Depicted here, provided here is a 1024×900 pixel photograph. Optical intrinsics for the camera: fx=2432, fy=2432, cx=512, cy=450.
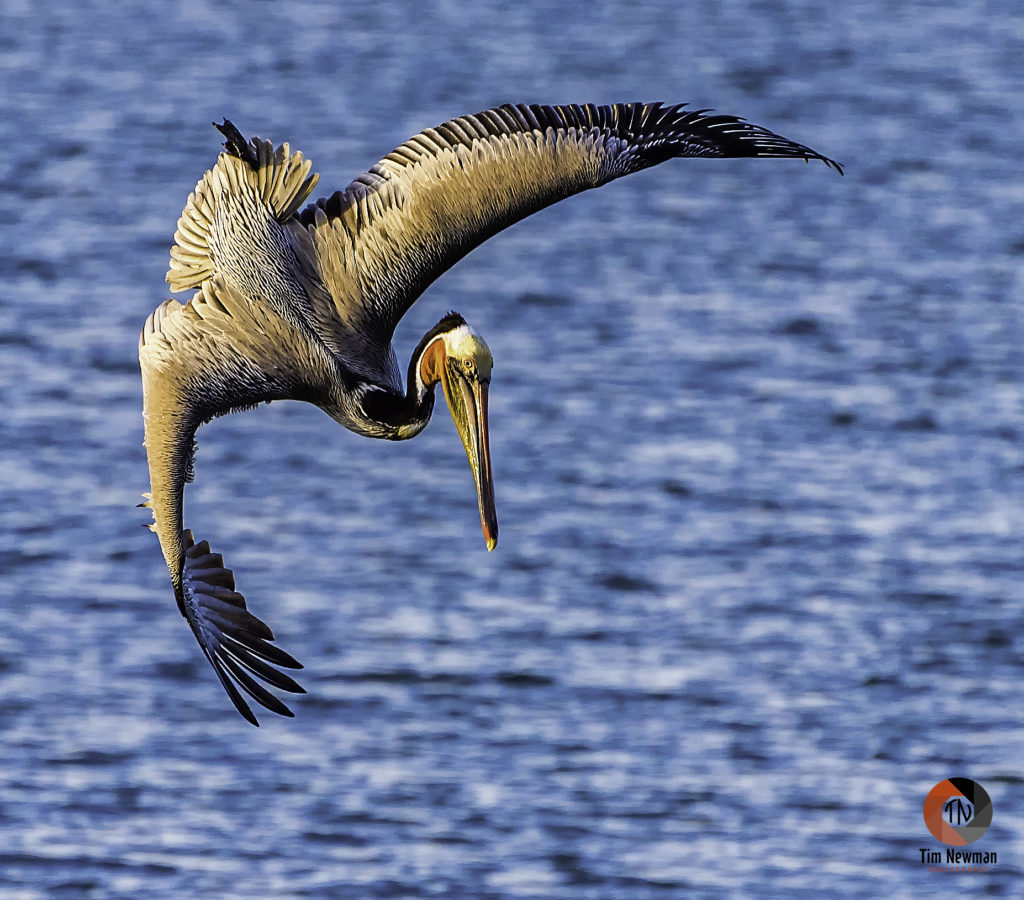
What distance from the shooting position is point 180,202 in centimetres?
4047

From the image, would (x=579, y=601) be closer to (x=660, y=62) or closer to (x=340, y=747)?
(x=340, y=747)

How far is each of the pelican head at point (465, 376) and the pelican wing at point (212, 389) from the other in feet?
1.75

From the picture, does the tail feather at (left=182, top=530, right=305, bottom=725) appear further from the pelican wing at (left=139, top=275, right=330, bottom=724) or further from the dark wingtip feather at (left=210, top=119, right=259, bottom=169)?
the dark wingtip feather at (left=210, top=119, right=259, bottom=169)

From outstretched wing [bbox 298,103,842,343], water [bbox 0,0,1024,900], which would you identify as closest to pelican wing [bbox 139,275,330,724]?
outstretched wing [bbox 298,103,842,343]

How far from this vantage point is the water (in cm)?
2558

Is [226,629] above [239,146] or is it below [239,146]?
below

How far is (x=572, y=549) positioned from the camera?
30.0 m

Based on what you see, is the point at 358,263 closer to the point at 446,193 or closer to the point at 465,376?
the point at 446,193

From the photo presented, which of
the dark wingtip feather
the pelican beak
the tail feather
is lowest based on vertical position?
the tail feather

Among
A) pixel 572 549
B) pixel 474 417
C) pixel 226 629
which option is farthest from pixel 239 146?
pixel 572 549

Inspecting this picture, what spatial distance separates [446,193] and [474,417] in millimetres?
1088

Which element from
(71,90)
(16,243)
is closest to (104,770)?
(16,243)

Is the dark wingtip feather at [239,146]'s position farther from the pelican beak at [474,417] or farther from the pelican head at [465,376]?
the pelican beak at [474,417]

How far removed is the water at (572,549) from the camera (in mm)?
25578
